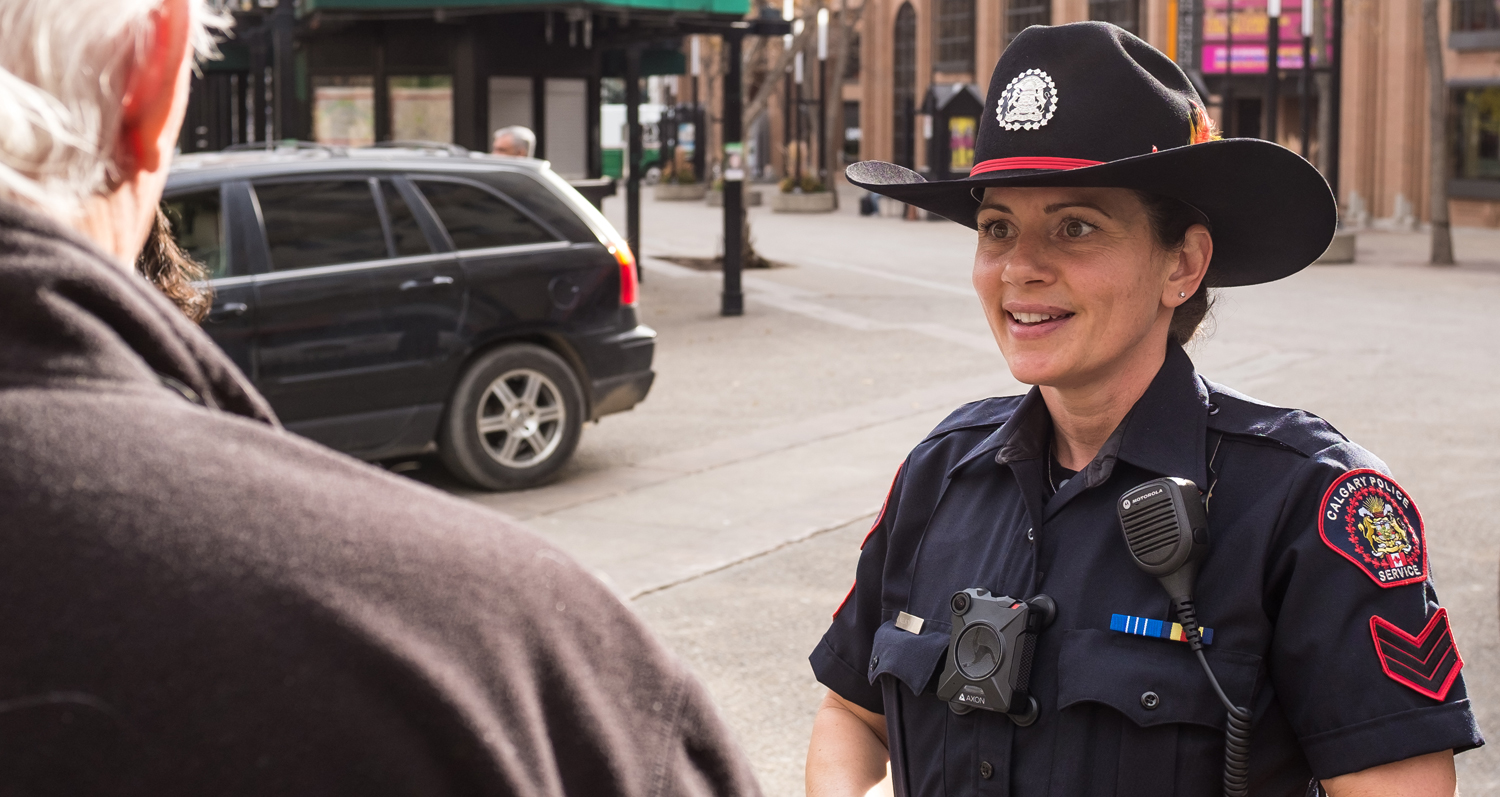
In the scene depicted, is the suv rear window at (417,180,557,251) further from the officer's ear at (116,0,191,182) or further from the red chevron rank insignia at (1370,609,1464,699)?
the officer's ear at (116,0,191,182)

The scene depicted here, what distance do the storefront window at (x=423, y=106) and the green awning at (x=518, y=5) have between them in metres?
1.58

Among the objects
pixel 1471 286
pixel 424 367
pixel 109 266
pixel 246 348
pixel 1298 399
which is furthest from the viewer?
pixel 1471 286

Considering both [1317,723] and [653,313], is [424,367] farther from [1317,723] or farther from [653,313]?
[653,313]

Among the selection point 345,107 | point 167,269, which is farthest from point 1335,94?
point 167,269

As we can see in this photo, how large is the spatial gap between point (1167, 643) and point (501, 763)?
113 cm

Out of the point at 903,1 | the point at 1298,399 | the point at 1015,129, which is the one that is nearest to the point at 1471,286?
the point at 1298,399

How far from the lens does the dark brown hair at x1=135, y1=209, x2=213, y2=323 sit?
6.60ft

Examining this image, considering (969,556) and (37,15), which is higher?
(37,15)

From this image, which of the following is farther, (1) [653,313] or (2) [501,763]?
(1) [653,313]

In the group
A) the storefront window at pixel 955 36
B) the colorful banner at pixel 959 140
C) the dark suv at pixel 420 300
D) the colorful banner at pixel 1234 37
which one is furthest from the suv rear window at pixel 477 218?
the storefront window at pixel 955 36

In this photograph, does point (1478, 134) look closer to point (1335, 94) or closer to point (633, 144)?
point (1335, 94)

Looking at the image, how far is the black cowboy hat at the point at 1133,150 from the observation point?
2.06m

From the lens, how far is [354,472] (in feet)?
3.41

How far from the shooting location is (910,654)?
2119 mm
